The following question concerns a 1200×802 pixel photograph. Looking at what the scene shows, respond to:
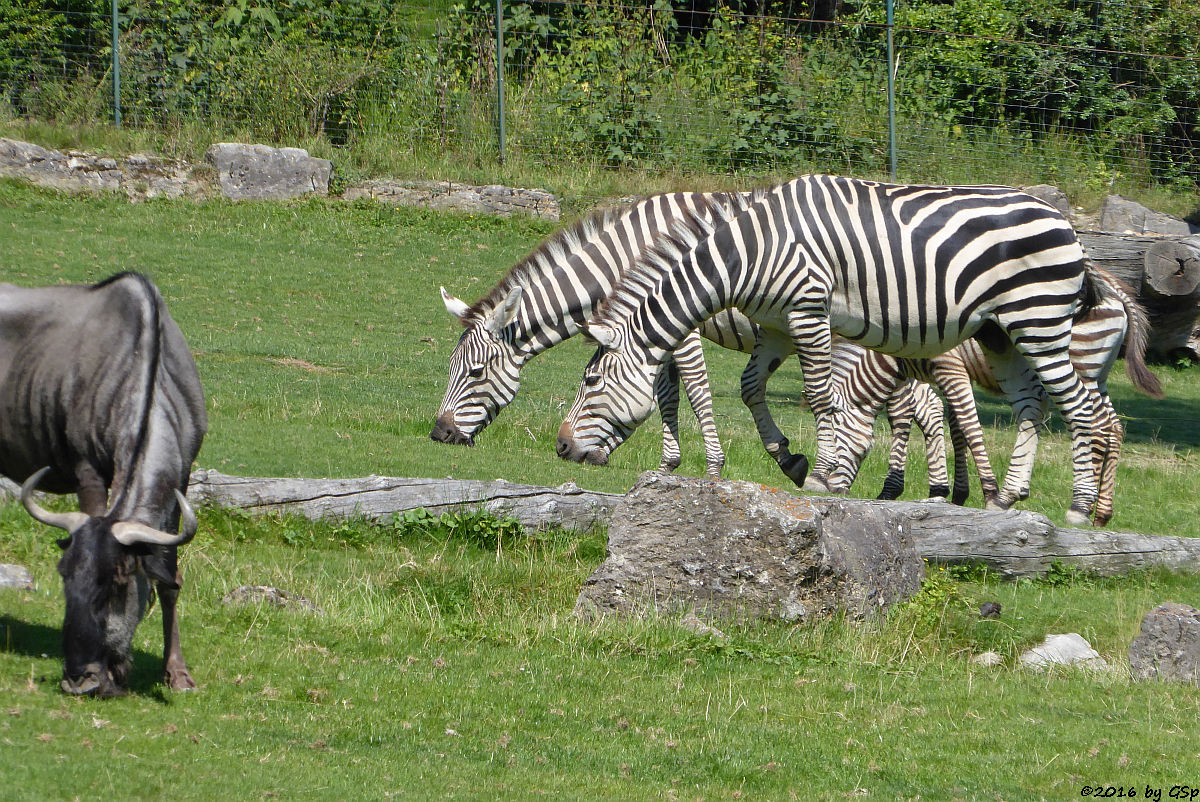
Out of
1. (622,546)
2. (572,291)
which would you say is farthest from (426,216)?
(622,546)

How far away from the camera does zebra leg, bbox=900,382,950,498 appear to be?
13.0 metres

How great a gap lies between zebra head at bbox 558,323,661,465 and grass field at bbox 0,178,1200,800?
11.9 inches

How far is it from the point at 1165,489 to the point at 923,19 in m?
19.9

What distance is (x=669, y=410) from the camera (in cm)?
1305

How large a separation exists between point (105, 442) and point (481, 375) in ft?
23.8

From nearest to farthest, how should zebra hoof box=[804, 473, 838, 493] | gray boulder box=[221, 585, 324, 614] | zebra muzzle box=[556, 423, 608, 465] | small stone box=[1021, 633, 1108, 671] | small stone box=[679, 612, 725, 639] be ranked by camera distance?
gray boulder box=[221, 585, 324, 614], small stone box=[679, 612, 725, 639], small stone box=[1021, 633, 1108, 671], zebra hoof box=[804, 473, 838, 493], zebra muzzle box=[556, 423, 608, 465]

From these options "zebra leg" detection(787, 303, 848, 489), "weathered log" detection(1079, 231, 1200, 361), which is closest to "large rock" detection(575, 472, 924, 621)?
"zebra leg" detection(787, 303, 848, 489)

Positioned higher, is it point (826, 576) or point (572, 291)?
point (572, 291)

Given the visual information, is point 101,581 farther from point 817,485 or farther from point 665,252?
point 817,485

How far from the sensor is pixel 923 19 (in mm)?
31234

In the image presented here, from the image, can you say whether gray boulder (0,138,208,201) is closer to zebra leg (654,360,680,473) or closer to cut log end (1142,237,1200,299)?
zebra leg (654,360,680,473)

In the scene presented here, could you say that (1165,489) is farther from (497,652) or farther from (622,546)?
(497,652)

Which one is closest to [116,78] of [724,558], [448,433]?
[448,433]

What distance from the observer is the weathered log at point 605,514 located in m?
9.71
